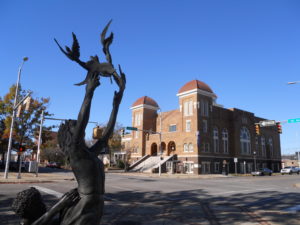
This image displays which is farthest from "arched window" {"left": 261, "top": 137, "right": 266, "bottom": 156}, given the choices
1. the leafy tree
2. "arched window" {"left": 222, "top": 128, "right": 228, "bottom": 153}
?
the leafy tree

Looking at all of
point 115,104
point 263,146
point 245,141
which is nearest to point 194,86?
point 245,141

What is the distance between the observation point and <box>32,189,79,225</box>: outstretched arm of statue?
2.81 m

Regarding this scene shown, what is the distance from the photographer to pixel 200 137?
44.9m

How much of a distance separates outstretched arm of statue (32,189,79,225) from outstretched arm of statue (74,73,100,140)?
2.31 feet

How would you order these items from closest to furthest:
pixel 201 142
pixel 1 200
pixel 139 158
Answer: pixel 1 200
pixel 201 142
pixel 139 158

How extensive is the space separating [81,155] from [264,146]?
207ft

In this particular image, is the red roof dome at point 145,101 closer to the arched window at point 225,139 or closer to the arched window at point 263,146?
the arched window at point 225,139

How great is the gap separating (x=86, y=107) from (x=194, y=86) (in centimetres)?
4482

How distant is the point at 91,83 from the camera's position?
302 centimetres

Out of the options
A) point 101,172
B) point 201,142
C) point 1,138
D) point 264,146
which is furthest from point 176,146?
point 101,172

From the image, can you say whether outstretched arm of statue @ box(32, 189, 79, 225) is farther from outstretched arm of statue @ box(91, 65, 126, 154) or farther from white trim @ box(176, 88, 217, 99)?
white trim @ box(176, 88, 217, 99)

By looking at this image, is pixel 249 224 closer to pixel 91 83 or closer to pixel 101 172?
pixel 101 172

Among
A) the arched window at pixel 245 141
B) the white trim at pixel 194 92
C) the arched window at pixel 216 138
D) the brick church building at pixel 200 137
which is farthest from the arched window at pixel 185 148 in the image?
the arched window at pixel 245 141

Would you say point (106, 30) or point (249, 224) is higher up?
point (106, 30)
